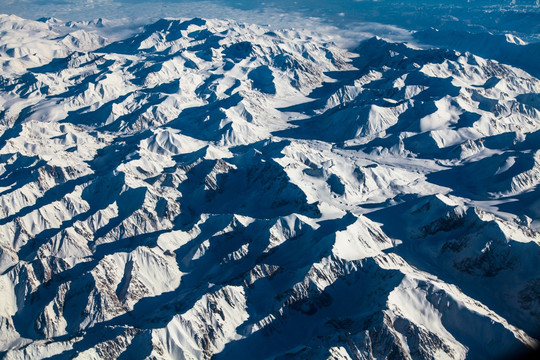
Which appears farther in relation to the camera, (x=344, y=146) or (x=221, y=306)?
(x=344, y=146)

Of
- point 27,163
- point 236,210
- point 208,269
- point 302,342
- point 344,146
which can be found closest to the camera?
point 302,342

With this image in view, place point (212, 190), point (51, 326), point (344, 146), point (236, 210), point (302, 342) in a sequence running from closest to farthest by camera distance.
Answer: point (302, 342) → point (51, 326) → point (236, 210) → point (212, 190) → point (344, 146)

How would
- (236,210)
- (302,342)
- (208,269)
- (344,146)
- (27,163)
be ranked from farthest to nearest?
(344,146) → (27,163) → (236,210) → (208,269) → (302,342)

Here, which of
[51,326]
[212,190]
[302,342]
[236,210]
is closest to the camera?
[302,342]

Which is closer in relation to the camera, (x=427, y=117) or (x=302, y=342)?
(x=302, y=342)

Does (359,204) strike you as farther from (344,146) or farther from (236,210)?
(344,146)

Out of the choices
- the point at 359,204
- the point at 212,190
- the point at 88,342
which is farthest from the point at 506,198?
the point at 88,342

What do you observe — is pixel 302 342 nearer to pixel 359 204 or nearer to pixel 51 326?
pixel 51 326

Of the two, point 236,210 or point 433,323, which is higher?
point 433,323

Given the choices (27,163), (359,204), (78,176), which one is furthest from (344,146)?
(27,163)
